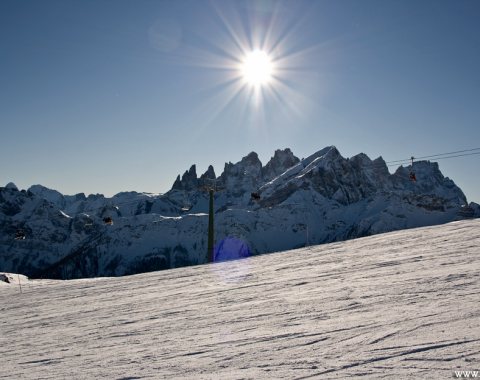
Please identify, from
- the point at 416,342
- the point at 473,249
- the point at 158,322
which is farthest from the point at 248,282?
the point at 416,342

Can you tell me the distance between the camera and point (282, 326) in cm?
919

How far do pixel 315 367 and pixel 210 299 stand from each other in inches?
297

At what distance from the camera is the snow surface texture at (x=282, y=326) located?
6.69m

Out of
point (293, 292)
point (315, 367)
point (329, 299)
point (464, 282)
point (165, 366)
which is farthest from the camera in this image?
point (293, 292)

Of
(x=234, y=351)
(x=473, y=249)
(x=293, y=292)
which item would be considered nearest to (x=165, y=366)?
(x=234, y=351)

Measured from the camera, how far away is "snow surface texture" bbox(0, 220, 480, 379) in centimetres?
669

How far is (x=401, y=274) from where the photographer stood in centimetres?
1264

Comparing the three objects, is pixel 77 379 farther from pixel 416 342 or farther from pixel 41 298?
pixel 41 298

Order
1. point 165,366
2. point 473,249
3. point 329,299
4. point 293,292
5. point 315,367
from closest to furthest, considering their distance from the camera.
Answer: point 315,367 → point 165,366 → point 329,299 → point 293,292 → point 473,249

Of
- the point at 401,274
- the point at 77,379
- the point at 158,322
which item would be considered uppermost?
the point at 401,274

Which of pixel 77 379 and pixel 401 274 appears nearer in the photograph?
pixel 77 379

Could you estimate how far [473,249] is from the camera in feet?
48.2

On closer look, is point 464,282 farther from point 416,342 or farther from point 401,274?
point 416,342

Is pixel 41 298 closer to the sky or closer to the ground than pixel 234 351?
closer to the sky
